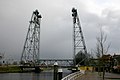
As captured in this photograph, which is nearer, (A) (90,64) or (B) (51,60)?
(A) (90,64)

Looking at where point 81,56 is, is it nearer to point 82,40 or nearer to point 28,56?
point 82,40

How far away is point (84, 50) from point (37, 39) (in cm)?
3061

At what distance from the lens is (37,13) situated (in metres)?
128

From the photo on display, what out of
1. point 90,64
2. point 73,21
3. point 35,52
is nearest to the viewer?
point 90,64

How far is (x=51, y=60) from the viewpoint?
143m

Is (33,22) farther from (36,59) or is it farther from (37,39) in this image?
(36,59)

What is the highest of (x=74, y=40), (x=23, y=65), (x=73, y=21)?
(x=73, y=21)

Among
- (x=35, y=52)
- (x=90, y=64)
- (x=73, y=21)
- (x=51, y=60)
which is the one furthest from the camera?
(x=51, y=60)

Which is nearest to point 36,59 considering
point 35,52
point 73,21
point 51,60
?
point 35,52

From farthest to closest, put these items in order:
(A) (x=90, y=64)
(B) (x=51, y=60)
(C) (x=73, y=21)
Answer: (B) (x=51, y=60) < (C) (x=73, y=21) < (A) (x=90, y=64)

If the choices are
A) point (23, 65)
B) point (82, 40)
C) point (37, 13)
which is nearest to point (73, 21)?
point (82, 40)

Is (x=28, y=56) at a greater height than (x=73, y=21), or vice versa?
(x=73, y=21)

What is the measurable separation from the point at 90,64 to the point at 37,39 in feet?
118

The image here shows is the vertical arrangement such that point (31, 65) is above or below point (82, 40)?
below
